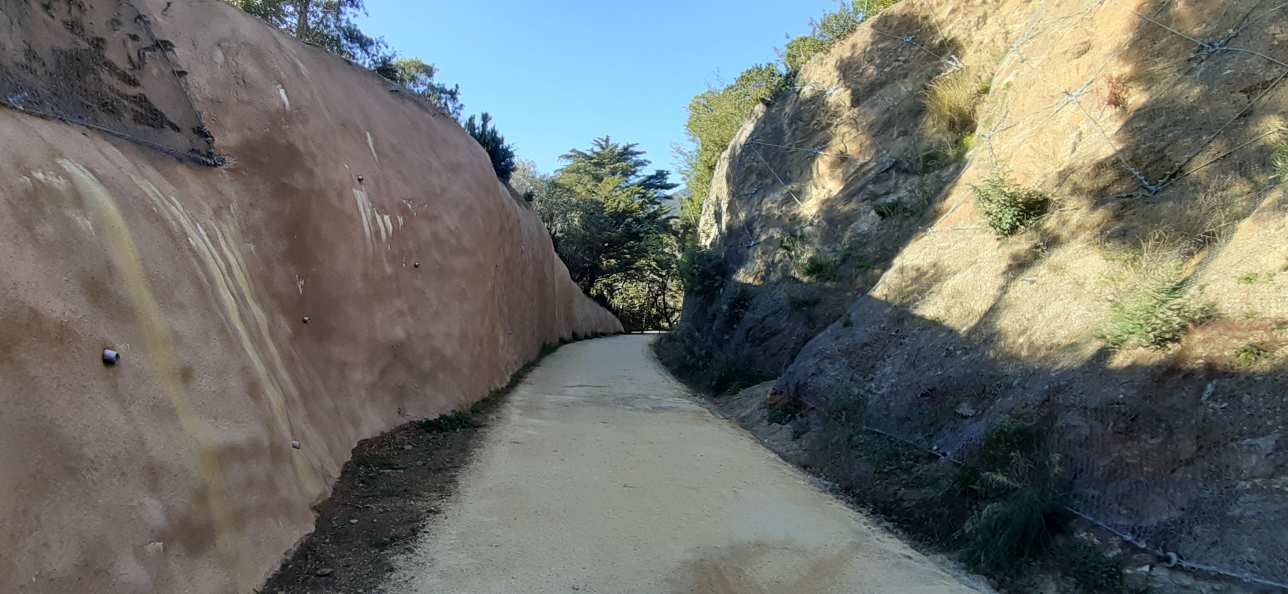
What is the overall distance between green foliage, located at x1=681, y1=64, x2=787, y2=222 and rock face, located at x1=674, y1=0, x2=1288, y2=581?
733 cm

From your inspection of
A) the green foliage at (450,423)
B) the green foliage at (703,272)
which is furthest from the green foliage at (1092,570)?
the green foliage at (703,272)

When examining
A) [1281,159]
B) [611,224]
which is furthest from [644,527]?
[611,224]

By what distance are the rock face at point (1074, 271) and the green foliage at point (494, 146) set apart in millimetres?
8996

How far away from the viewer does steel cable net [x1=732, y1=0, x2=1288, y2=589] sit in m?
3.84

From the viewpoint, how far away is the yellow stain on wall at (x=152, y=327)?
3705 mm

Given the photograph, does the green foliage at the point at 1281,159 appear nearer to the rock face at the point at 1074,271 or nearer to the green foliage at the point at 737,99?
the rock face at the point at 1074,271

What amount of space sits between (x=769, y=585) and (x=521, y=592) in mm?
1587

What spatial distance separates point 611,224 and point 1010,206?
97.2 feet

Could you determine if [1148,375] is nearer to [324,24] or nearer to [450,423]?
[450,423]

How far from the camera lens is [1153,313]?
15.9ft

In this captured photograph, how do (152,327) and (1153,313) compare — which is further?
(1153,313)

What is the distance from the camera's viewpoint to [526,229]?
18.4 m

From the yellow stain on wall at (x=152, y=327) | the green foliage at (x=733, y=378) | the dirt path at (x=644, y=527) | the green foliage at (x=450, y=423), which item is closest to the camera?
the yellow stain on wall at (x=152, y=327)

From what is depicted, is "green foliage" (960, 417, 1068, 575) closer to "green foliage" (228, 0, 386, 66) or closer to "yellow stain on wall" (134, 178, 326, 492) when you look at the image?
"yellow stain on wall" (134, 178, 326, 492)
